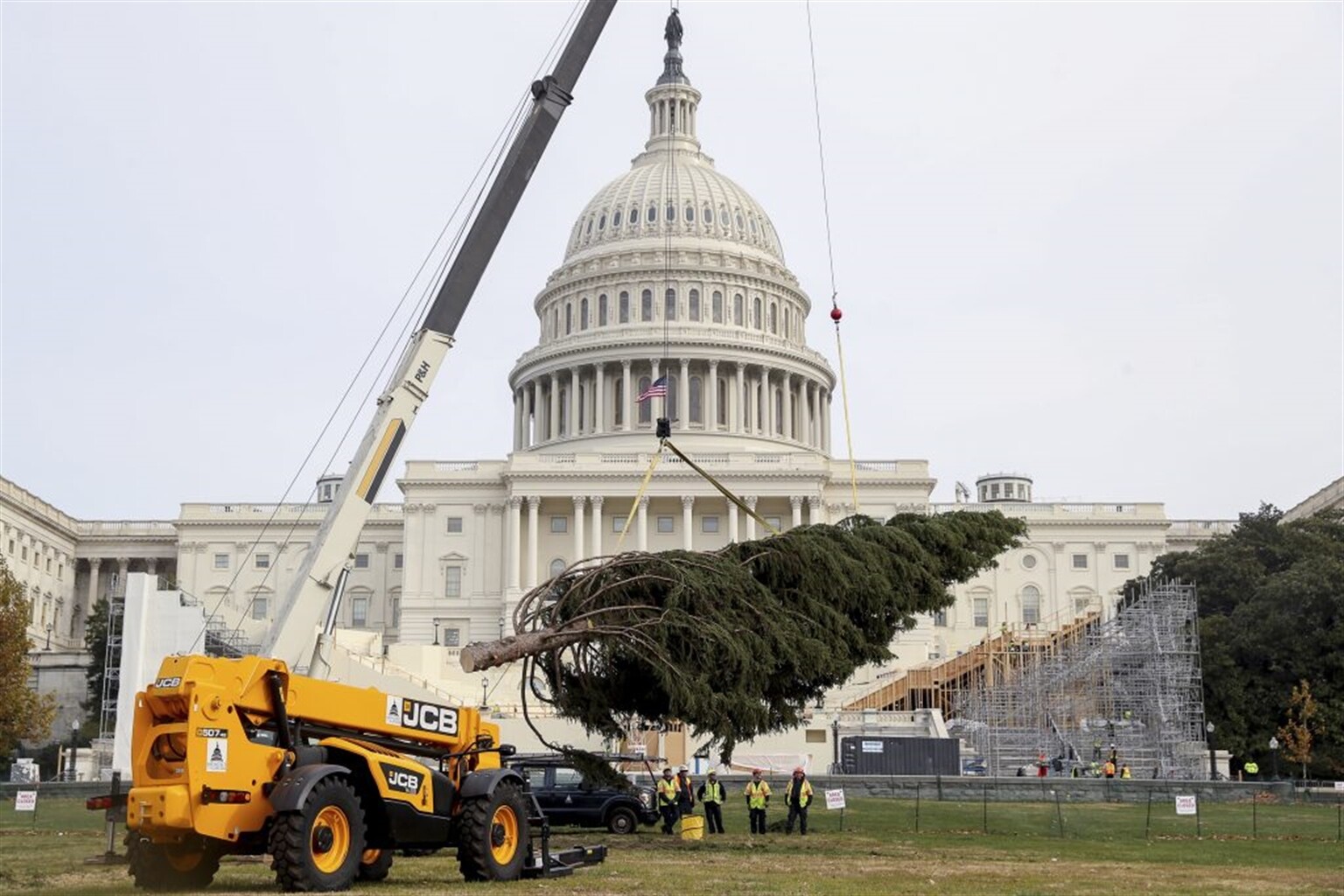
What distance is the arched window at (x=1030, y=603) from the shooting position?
119938 mm

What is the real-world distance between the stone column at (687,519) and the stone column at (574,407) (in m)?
19.4

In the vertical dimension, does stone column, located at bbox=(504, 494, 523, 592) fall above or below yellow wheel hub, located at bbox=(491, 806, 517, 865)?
above

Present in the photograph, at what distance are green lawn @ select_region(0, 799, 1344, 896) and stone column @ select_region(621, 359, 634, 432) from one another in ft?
266

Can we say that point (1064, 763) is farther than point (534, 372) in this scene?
No

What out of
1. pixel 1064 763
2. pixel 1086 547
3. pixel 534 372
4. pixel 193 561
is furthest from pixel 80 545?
pixel 1064 763

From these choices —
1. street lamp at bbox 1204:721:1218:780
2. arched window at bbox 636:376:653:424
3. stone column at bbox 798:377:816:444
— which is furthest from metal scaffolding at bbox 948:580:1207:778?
stone column at bbox 798:377:816:444

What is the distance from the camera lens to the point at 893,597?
31656 mm

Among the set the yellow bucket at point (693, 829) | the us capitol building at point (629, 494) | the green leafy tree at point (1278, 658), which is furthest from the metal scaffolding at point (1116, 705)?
the yellow bucket at point (693, 829)

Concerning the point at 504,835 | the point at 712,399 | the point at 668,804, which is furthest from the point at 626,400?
the point at 504,835

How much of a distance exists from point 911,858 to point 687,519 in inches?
3096

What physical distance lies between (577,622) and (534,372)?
101 m

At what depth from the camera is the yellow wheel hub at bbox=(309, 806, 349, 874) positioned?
19908 mm

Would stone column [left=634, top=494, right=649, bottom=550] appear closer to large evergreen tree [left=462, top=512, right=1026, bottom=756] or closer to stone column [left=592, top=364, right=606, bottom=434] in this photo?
stone column [left=592, top=364, right=606, bottom=434]

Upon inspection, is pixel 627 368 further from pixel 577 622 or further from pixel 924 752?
pixel 577 622
